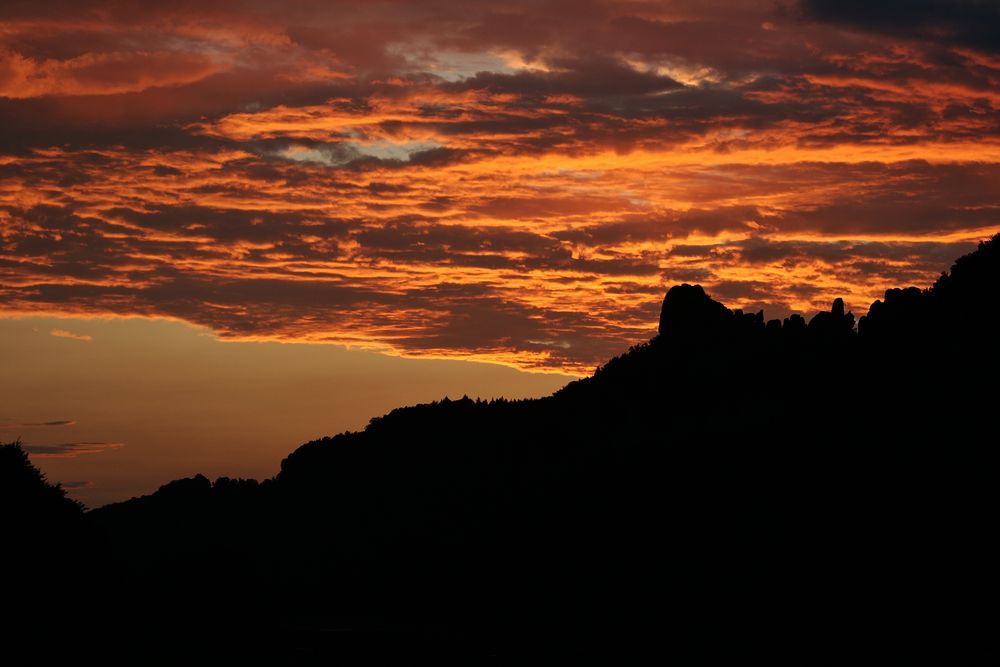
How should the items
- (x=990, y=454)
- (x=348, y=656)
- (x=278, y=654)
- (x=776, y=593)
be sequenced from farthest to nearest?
(x=776, y=593)
(x=990, y=454)
(x=348, y=656)
(x=278, y=654)

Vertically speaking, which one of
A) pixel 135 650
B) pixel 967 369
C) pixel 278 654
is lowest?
pixel 278 654

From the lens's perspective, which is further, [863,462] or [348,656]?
[863,462]

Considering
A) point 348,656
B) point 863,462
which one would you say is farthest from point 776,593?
point 348,656

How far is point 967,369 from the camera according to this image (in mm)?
190125

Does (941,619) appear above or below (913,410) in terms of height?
below

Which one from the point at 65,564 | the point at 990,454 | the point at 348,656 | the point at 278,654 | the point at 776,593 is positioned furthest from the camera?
the point at 776,593

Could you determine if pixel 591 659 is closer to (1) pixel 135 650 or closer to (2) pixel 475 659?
(2) pixel 475 659

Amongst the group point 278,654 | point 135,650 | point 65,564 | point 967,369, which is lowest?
point 278,654

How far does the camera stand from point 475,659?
145 metres

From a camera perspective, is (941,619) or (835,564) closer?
(941,619)

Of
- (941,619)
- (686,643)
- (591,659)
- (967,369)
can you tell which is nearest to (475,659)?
(591,659)

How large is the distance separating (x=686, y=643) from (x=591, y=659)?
3056 centimetres

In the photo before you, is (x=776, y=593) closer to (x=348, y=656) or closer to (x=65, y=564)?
(x=348, y=656)

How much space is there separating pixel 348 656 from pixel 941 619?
7185 cm
